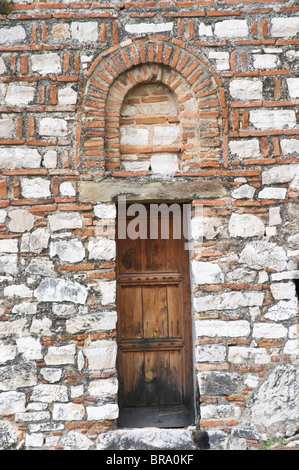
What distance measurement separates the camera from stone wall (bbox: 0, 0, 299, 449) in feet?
12.8

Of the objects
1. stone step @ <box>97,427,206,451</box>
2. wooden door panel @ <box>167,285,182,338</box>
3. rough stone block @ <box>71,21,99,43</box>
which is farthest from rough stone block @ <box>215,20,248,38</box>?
stone step @ <box>97,427,206,451</box>

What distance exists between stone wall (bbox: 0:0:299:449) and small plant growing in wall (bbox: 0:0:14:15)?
98 mm

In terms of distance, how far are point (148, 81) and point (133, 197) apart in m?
1.09

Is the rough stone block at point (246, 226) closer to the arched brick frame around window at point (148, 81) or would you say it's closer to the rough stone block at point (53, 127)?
the arched brick frame around window at point (148, 81)

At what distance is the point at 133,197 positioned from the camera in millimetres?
4074

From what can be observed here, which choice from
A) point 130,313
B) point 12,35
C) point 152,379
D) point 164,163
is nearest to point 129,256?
point 130,313

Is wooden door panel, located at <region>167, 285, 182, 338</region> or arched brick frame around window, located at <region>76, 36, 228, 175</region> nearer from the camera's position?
arched brick frame around window, located at <region>76, 36, 228, 175</region>

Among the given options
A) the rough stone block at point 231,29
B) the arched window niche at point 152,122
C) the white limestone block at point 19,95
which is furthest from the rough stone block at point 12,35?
the rough stone block at point 231,29

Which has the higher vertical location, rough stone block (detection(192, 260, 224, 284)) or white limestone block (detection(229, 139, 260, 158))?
white limestone block (detection(229, 139, 260, 158))

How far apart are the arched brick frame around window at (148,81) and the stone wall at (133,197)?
0.01m

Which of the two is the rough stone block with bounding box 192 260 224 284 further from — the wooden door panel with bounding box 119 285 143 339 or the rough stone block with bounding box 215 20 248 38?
the rough stone block with bounding box 215 20 248 38

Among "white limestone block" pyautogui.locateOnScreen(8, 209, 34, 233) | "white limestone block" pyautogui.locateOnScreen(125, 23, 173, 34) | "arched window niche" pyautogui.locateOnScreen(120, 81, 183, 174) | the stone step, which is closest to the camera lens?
the stone step

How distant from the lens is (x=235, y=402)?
155 inches

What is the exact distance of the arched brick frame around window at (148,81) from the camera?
13.3ft
